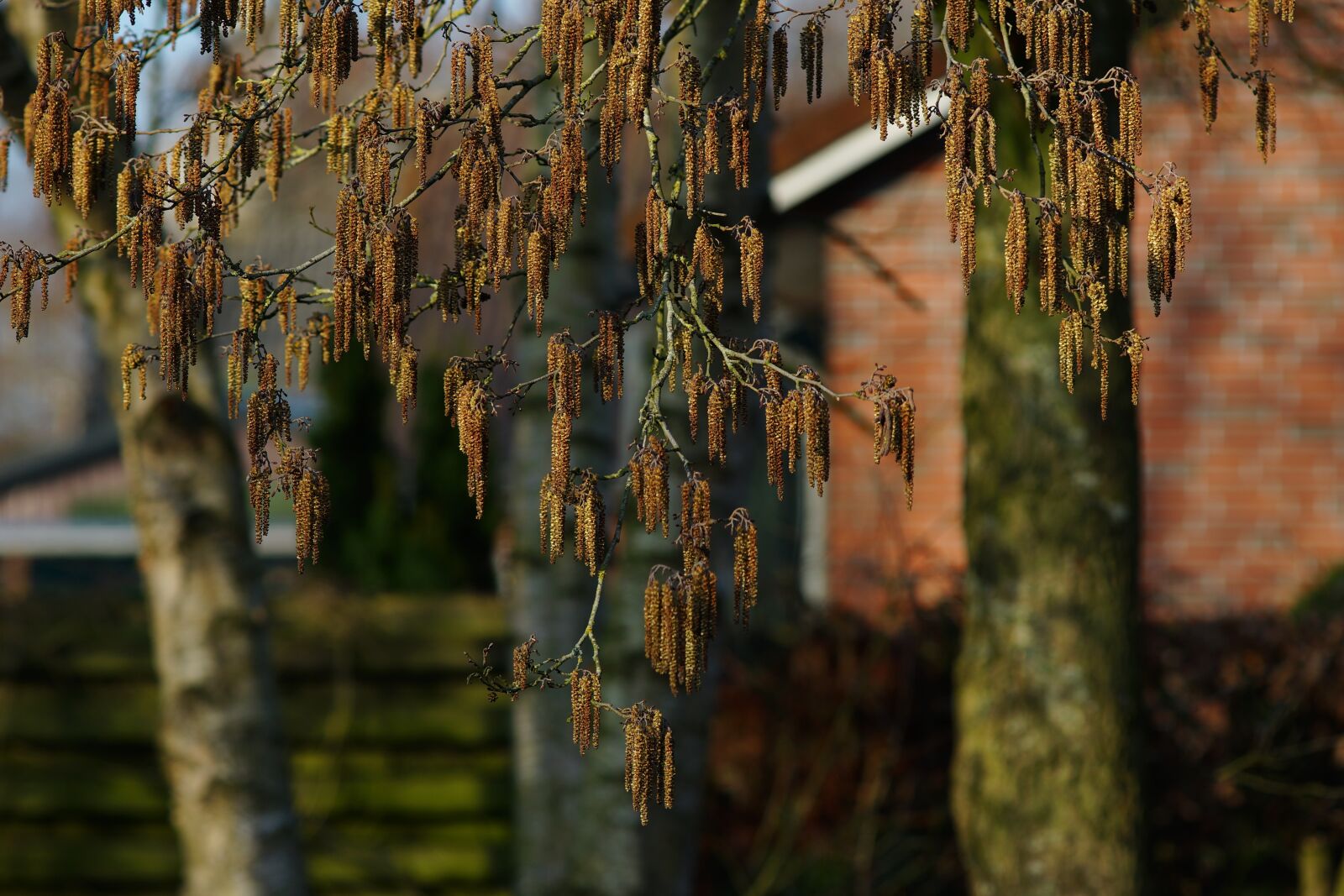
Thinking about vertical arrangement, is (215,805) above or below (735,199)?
below

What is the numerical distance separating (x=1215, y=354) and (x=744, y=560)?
8.17 metres

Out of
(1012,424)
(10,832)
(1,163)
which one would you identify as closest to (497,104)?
(1,163)

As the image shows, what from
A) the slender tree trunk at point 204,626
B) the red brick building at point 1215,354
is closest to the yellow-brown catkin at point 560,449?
the slender tree trunk at point 204,626

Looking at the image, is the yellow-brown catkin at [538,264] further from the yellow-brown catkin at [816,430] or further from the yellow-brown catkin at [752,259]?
the yellow-brown catkin at [816,430]

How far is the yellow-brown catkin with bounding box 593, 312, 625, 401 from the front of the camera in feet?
8.21

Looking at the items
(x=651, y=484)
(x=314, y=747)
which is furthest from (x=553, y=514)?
(x=314, y=747)

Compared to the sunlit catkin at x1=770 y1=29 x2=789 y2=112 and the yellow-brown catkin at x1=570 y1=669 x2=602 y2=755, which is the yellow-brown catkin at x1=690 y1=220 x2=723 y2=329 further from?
the yellow-brown catkin at x1=570 y1=669 x2=602 y2=755

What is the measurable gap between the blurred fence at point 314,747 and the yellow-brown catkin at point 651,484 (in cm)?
510

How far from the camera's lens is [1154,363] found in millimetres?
9672

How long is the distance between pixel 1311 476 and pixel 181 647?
284 inches

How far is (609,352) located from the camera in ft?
8.23

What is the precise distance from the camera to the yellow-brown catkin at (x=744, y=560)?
2.36m

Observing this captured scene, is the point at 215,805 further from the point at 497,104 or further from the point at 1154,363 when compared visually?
the point at 1154,363

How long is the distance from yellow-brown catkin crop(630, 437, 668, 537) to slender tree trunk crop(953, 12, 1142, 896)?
2.83 metres
